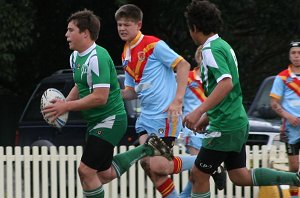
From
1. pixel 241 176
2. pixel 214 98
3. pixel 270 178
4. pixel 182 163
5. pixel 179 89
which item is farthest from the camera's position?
pixel 182 163

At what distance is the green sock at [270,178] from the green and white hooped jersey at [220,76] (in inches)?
22.8

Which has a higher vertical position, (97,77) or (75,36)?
(75,36)

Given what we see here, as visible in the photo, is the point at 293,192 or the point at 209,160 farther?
the point at 293,192

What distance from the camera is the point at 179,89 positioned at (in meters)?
9.59

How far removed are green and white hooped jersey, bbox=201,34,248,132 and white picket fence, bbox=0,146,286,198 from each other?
12.7ft

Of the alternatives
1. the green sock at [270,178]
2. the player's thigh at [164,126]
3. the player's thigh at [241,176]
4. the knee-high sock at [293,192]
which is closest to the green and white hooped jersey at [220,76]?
the player's thigh at [241,176]

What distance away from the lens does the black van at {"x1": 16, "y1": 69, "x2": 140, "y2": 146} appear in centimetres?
1430

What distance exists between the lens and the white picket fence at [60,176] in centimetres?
1262

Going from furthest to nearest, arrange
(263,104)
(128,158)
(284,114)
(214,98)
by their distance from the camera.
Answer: (263,104)
(284,114)
(128,158)
(214,98)

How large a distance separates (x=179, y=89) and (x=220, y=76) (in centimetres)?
121

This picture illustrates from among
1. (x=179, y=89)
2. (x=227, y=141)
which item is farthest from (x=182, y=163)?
(x=227, y=141)

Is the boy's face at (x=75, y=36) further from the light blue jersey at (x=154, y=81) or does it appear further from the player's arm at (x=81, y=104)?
the light blue jersey at (x=154, y=81)

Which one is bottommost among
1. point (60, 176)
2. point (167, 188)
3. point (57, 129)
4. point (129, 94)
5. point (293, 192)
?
point (60, 176)

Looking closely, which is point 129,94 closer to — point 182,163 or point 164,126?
point 164,126
